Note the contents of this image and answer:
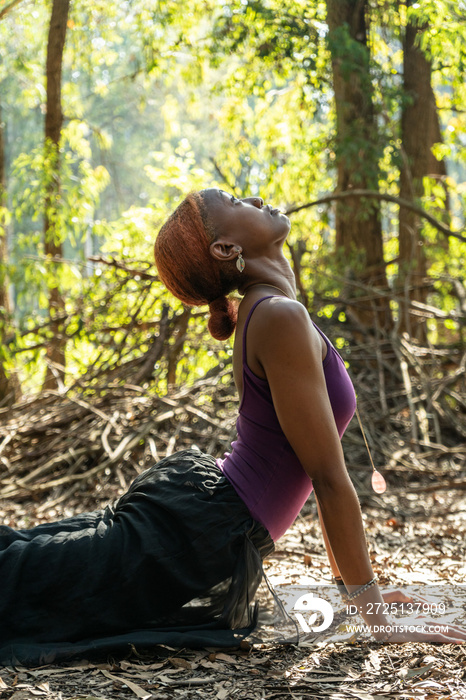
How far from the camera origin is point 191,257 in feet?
6.12

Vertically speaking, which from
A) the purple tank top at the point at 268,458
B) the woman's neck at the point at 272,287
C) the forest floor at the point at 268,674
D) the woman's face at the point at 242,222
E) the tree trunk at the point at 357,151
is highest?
the tree trunk at the point at 357,151

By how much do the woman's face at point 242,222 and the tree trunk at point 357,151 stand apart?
369cm

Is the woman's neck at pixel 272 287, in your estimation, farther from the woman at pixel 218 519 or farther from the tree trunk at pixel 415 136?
the tree trunk at pixel 415 136

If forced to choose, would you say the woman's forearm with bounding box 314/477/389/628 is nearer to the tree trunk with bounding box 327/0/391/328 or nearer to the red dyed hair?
the red dyed hair

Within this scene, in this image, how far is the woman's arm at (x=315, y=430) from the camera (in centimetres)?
164

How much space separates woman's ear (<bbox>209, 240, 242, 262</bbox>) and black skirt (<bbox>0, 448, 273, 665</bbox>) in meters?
0.62

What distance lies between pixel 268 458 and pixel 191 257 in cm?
60

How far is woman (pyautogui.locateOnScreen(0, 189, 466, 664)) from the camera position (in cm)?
165

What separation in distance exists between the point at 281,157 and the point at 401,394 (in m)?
4.47

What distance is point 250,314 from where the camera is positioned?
69.7 inches

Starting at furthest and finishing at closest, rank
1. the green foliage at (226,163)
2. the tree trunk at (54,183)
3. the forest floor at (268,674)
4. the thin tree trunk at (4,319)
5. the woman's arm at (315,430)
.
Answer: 1. the tree trunk at (54,183)
2. the green foliage at (226,163)
3. the thin tree trunk at (4,319)
4. the woman's arm at (315,430)
5. the forest floor at (268,674)

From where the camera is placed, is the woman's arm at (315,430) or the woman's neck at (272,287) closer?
the woman's arm at (315,430)

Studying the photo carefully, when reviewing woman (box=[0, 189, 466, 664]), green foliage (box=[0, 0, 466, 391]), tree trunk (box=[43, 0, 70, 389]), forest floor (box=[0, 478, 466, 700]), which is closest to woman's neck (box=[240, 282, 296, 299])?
woman (box=[0, 189, 466, 664])

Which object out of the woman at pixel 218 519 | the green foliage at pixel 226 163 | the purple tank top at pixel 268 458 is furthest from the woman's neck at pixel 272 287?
the green foliage at pixel 226 163
